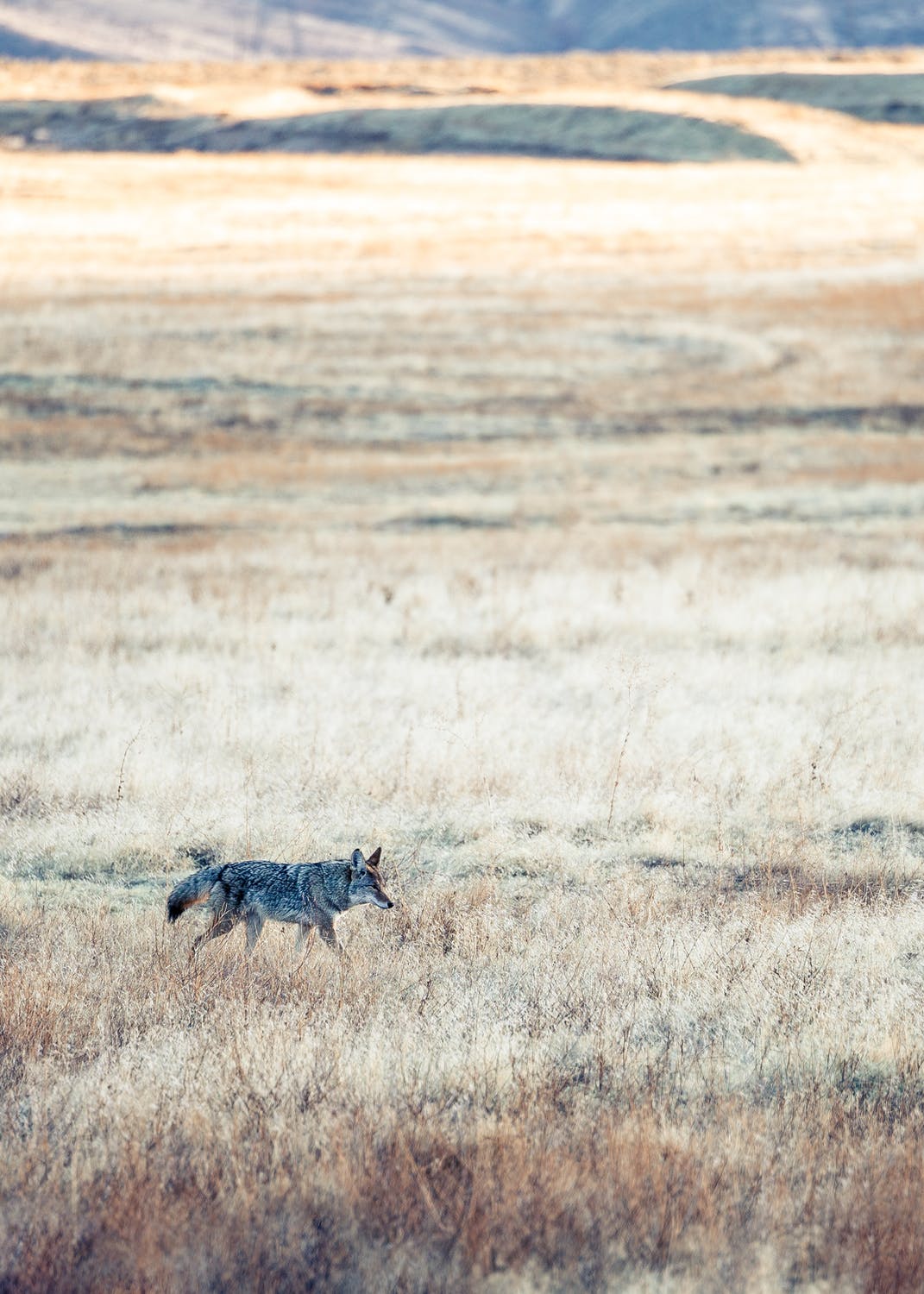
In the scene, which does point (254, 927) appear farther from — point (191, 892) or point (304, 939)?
point (191, 892)

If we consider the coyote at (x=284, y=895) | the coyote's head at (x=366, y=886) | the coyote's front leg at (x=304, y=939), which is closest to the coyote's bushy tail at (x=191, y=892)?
the coyote at (x=284, y=895)

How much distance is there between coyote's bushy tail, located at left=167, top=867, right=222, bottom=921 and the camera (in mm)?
5898

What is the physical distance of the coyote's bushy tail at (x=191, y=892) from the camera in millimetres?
5898

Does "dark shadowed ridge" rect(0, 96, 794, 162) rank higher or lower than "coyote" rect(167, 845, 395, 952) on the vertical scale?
higher

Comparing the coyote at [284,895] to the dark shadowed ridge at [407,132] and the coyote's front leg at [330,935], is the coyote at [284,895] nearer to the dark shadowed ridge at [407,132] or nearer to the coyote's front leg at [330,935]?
the coyote's front leg at [330,935]

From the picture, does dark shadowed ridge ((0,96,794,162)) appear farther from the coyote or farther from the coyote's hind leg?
the coyote's hind leg

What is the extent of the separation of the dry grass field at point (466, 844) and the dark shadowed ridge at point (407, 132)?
56318 mm

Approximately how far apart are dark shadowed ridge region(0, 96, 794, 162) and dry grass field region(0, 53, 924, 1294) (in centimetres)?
5632

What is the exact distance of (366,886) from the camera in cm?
612

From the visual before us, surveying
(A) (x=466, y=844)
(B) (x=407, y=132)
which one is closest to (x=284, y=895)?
(A) (x=466, y=844)

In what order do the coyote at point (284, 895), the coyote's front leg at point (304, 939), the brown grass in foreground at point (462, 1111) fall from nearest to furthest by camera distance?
the brown grass in foreground at point (462, 1111), the coyote at point (284, 895), the coyote's front leg at point (304, 939)

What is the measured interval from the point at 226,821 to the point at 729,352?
108 ft

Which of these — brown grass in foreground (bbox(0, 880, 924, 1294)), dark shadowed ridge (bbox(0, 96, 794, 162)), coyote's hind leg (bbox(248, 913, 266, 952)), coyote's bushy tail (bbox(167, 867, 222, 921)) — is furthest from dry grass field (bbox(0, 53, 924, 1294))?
dark shadowed ridge (bbox(0, 96, 794, 162))

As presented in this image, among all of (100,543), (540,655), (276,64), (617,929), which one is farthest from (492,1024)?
(276,64)
